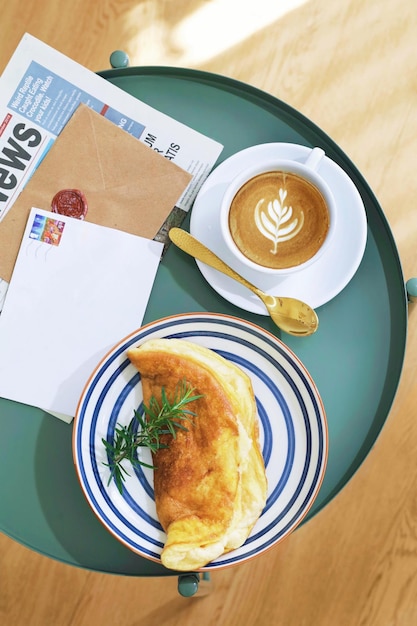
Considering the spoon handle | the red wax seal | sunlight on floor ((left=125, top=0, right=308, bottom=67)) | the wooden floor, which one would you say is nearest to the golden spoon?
the spoon handle

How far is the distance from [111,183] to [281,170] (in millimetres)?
252

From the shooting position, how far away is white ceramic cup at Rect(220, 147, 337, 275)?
31.8 inches

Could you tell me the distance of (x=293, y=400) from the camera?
33.2 inches

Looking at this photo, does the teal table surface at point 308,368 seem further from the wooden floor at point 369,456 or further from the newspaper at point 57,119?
the wooden floor at point 369,456

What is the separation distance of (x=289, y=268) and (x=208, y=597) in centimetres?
78

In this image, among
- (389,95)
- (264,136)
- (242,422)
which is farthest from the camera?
(389,95)

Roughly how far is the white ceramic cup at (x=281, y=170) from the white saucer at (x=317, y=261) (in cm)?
4

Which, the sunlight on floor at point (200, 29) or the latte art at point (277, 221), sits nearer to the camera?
the latte art at point (277, 221)

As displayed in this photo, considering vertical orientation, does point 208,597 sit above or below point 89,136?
below

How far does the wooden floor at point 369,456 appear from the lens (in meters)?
1.23

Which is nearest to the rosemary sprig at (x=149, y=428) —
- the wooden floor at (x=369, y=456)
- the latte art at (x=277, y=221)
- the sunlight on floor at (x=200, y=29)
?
the latte art at (x=277, y=221)

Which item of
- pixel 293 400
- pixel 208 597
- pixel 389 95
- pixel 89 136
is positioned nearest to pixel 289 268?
pixel 293 400

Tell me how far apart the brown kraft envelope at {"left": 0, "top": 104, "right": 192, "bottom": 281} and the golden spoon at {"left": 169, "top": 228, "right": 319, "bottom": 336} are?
69 millimetres

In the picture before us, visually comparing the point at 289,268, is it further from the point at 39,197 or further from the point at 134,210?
the point at 39,197
